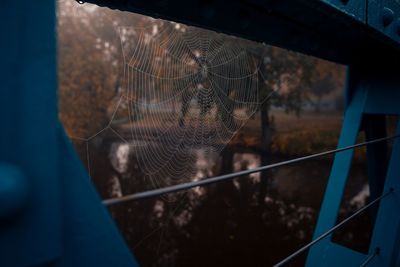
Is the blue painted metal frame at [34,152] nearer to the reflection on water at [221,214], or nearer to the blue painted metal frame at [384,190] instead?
the blue painted metal frame at [384,190]

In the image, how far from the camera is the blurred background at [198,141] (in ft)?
14.2

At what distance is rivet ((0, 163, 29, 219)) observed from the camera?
368 millimetres

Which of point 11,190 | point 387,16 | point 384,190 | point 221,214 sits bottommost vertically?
point 221,214

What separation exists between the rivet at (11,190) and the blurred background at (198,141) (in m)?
2.75

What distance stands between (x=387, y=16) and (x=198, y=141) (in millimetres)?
2612

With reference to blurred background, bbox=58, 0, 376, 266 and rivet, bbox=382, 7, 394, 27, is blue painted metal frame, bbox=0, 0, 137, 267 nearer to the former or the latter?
rivet, bbox=382, 7, 394, 27

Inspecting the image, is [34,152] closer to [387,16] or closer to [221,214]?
[387,16]

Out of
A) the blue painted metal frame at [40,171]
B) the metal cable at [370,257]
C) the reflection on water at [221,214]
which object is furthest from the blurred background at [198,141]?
the blue painted metal frame at [40,171]

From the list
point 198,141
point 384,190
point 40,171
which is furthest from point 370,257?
point 198,141

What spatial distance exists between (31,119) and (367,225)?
8270mm

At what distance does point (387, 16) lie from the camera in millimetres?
1337

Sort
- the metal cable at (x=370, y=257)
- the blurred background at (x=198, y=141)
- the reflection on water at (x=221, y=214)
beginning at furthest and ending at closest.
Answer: the reflection on water at (x=221, y=214) < the blurred background at (x=198, y=141) < the metal cable at (x=370, y=257)

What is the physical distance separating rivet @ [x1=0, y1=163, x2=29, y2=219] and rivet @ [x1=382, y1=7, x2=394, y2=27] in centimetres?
148

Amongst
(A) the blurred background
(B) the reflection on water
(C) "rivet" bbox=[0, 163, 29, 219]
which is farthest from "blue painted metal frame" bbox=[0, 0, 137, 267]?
(B) the reflection on water
